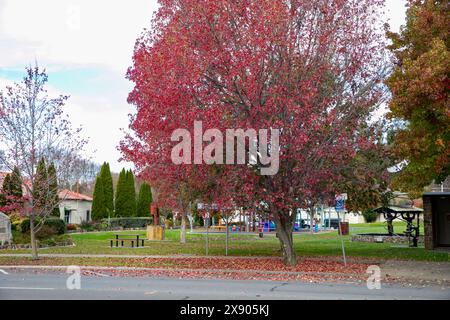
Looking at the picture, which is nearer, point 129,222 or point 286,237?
point 286,237

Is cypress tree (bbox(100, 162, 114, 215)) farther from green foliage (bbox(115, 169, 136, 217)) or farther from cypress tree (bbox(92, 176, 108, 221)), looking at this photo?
green foliage (bbox(115, 169, 136, 217))

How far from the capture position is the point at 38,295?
1220cm

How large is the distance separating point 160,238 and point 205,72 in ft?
75.4

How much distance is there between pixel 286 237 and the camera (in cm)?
2008

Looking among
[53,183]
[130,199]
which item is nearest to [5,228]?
[53,183]

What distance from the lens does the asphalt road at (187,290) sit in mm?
12102

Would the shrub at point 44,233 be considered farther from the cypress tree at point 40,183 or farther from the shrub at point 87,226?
the shrub at point 87,226

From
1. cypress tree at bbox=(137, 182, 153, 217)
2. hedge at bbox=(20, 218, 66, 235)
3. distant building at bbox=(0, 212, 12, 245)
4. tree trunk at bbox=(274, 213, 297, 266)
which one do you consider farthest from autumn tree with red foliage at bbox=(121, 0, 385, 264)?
cypress tree at bbox=(137, 182, 153, 217)

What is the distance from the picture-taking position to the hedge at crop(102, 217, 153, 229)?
197 feet

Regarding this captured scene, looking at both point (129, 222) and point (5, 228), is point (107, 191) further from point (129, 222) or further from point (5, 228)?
point (5, 228)

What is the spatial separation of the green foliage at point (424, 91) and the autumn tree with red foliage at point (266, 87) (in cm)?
163

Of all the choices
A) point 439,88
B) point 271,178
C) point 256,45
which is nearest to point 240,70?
point 256,45

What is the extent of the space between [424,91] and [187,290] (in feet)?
29.5

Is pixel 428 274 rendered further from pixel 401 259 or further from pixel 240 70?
pixel 240 70
